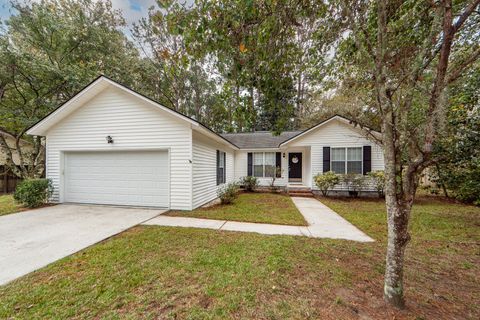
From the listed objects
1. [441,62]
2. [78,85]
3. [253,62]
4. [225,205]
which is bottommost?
[225,205]

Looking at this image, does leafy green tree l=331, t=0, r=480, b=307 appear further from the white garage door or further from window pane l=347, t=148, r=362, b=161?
window pane l=347, t=148, r=362, b=161

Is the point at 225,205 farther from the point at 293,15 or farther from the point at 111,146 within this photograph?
the point at 293,15

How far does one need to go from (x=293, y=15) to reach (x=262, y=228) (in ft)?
14.9

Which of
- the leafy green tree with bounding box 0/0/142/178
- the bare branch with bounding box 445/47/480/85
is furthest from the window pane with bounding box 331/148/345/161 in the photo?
the leafy green tree with bounding box 0/0/142/178

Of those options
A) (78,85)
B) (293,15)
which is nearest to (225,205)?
(293,15)

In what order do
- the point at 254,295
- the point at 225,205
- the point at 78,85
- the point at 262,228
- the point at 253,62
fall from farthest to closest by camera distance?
the point at 78,85, the point at 225,205, the point at 262,228, the point at 253,62, the point at 254,295

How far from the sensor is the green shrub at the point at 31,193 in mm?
6918

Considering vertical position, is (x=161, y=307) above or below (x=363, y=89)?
below

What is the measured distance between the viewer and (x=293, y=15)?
315cm

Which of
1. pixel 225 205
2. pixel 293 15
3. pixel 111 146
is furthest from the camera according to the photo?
pixel 225 205

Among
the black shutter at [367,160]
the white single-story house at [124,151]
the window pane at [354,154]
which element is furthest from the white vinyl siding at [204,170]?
the black shutter at [367,160]

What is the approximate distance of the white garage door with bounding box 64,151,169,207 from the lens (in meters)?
7.22

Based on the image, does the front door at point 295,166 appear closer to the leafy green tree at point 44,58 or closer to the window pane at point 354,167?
the window pane at point 354,167

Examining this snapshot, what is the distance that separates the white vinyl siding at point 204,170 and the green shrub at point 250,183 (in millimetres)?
2533
